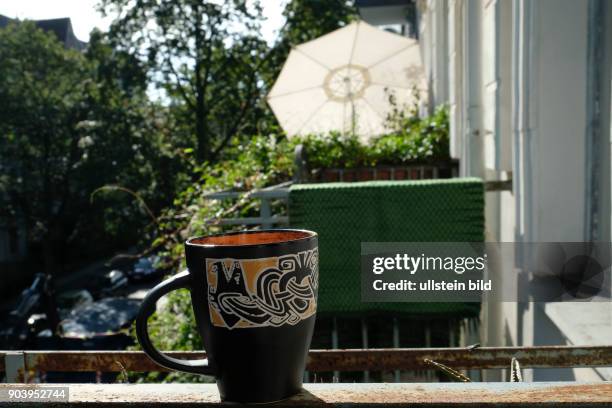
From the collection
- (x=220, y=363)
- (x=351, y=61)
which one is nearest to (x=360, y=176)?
(x=351, y=61)

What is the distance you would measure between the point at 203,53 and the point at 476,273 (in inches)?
745

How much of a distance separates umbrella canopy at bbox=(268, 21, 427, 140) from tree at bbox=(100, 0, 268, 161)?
12.6 m

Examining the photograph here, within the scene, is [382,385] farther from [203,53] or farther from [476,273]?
[203,53]

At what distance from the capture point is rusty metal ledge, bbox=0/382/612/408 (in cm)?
68

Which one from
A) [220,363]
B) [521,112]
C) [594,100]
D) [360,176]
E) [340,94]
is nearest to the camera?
[220,363]

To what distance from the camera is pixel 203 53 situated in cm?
2031

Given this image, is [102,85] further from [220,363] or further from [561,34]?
[220,363]

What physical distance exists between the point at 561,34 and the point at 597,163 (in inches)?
19.2

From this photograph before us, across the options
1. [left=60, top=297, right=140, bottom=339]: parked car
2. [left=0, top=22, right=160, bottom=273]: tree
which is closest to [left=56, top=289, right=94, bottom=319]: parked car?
[left=0, top=22, right=160, bottom=273]: tree

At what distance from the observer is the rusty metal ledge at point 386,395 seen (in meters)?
0.68

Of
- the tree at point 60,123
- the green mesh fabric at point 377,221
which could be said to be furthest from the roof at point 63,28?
the green mesh fabric at point 377,221

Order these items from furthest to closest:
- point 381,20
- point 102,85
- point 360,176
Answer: point 102,85 → point 381,20 → point 360,176

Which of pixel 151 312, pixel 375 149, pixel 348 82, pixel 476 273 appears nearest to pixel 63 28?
pixel 348 82

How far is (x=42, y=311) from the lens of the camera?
1778 cm
